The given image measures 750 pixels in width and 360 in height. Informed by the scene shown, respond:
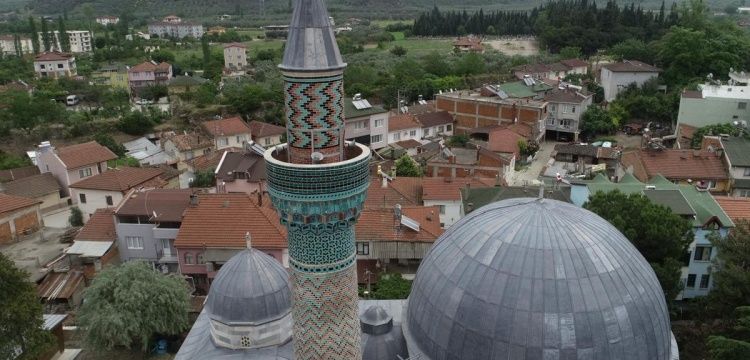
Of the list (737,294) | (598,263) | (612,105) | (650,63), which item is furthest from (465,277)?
(650,63)

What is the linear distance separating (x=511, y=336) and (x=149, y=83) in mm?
78914

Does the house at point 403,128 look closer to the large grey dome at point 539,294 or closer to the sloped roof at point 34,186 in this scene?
the sloped roof at point 34,186

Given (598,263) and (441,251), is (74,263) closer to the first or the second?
(441,251)

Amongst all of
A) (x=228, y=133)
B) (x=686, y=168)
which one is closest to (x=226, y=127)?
(x=228, y=133)

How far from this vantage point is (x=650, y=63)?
76625 millimetres

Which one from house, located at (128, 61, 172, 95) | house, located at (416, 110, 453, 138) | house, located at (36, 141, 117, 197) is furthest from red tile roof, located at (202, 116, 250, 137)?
house, located at (128, 61, 172, 95)

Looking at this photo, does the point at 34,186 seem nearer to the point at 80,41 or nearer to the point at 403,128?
the point at 403,128

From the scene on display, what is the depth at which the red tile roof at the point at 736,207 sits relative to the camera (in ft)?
89.9

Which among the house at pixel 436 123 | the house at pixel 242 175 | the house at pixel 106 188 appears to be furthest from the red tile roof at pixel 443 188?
the house at pixel 436 123

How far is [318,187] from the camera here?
1305 centimetres

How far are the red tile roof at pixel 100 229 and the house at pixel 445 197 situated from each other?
18.0m

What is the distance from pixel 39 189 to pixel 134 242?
15.9 metres

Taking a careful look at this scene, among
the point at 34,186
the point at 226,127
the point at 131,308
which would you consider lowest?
the point at 34,186

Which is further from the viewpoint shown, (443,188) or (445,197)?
(443,188)
